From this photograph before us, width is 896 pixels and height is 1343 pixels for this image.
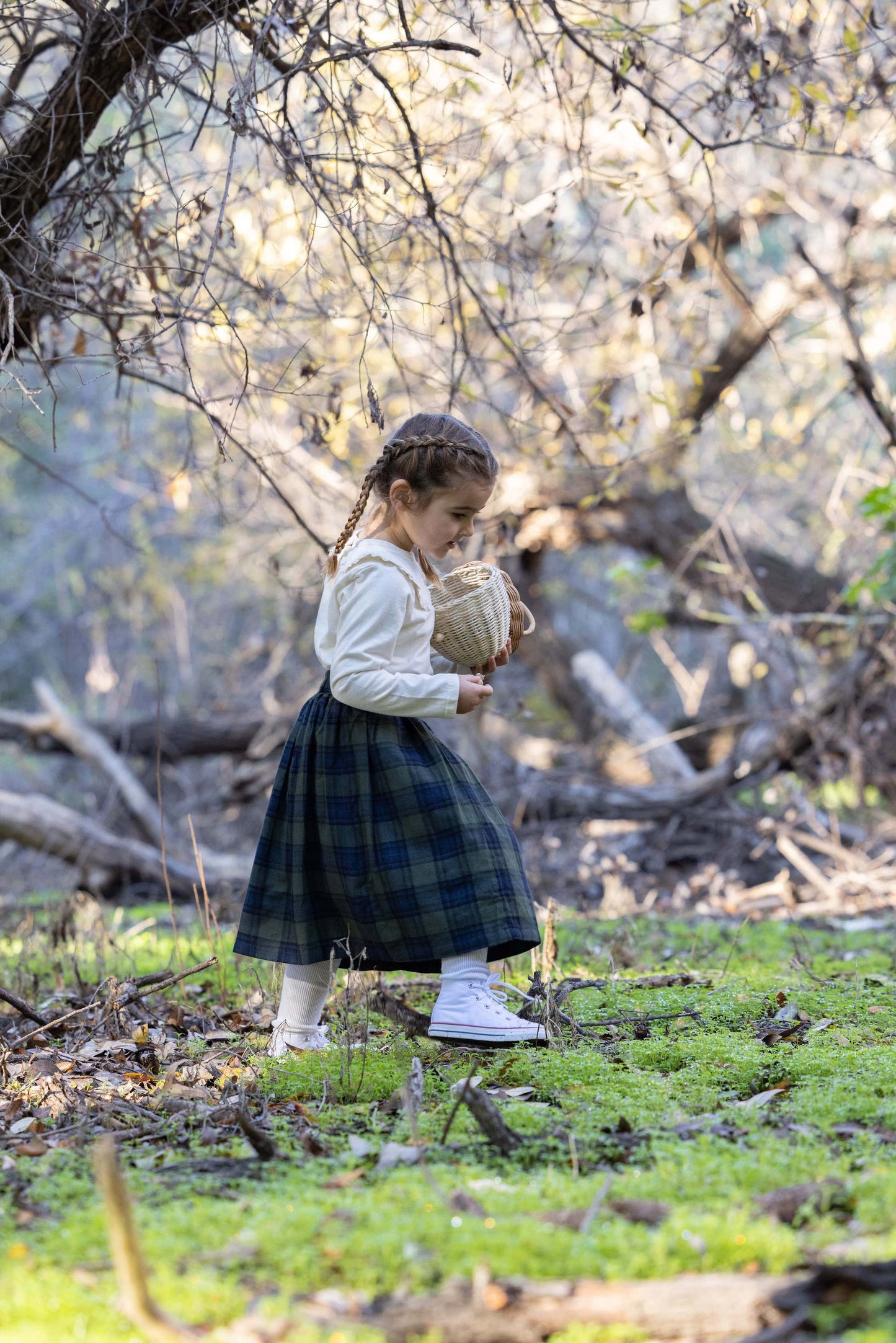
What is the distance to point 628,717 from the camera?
9336 mm

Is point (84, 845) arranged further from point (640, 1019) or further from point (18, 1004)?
point (640, 1019)

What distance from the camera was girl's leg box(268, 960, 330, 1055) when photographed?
3.21 metres

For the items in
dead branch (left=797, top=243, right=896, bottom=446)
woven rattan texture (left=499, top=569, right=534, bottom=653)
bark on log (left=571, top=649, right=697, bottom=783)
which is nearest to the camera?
woven rattan texture (left=499, top=569, right=534, bottom=653)

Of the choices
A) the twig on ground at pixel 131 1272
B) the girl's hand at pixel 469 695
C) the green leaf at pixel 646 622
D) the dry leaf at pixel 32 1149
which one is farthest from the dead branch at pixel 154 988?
the green leaf at pixel 646 622

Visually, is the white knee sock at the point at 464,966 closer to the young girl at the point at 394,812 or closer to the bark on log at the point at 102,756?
the young girl at the point at 394,812

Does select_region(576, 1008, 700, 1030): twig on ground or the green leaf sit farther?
the green leaf

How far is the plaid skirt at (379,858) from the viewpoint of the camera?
304 cm

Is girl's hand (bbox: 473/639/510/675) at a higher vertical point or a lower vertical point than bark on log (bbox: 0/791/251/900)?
higher

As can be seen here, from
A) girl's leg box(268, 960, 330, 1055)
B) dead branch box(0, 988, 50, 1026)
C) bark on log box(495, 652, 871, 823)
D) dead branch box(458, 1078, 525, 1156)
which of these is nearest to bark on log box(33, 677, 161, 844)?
bark on log box(495, 652, 871, 823)

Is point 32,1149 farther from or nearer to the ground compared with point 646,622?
nearer to the ground

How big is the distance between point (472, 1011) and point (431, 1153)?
0.67m

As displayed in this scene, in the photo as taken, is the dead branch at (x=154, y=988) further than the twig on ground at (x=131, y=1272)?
Yes

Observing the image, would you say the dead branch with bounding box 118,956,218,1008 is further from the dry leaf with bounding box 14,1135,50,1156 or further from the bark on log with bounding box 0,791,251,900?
the bark on log with bounding box 0,791,251,900

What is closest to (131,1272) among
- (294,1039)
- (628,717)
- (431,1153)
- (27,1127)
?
(431,1153)
